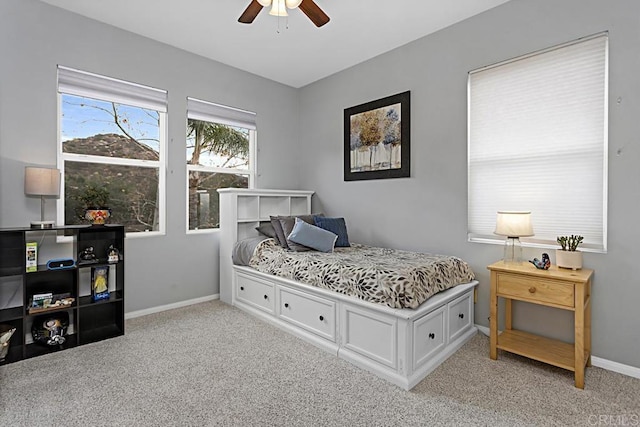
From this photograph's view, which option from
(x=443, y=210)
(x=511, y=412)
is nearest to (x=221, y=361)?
(x=511, y=412)

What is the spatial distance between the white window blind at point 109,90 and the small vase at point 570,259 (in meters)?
3.78

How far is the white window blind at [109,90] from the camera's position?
2.89 m

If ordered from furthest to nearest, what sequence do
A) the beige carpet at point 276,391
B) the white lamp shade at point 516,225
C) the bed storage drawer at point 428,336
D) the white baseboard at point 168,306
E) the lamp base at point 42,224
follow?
1. the white baseboard at point 168,306
2. the lamp base at point 42,224
3. the white lamp shade at point 516,225
4. the bed storage drawer at point 428,336
5. the beige carpet at point 276,391

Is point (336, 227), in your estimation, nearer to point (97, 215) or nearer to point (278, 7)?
point (278, 7)

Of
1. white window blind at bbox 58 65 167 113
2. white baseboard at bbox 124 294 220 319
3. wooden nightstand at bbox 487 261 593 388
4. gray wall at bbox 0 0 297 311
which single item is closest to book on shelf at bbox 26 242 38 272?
gray wall at bbox 0 0 297 311

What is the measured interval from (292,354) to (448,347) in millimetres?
1186

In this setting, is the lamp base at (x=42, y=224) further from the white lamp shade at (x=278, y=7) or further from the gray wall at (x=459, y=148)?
the gray wall at (x=459, y=148)

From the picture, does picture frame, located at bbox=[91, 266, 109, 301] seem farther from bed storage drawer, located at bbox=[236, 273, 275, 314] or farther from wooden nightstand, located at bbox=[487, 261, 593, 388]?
wooden nightstand, located at bbox=[487, 261, 593, 388]

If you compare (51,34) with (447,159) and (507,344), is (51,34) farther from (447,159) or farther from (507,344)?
(507,344)

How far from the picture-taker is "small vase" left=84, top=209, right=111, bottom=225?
2795 mm

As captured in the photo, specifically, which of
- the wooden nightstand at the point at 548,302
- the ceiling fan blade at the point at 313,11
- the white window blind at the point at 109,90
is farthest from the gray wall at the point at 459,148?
the white window blind at the point at 109,90

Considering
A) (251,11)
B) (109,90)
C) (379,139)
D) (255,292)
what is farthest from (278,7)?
(255,292)

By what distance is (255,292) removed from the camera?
3346 mm

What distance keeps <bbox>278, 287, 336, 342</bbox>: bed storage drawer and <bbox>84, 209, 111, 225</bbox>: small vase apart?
165 cm
